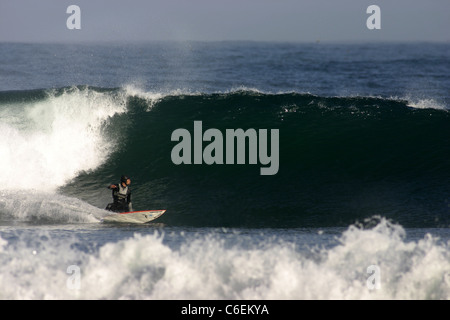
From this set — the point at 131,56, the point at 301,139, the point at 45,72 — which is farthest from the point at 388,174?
the point at 131,56

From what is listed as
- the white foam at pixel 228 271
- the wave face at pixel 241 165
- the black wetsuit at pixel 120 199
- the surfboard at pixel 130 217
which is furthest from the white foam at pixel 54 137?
the white foam at pixel 228 271

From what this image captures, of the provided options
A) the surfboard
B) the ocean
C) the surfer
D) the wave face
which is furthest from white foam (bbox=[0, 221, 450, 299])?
the wave face

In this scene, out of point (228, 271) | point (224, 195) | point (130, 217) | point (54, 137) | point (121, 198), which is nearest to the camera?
point (228, 271)

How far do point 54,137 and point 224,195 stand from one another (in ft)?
→ 17.4

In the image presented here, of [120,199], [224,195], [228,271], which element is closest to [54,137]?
[120,199]

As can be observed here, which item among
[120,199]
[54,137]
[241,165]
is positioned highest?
[54,137]

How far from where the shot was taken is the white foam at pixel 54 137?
43.5 feet

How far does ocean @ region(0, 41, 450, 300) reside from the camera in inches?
273

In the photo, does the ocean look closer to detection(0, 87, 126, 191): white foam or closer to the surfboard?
detection(0, 87, 126, 191): white foam

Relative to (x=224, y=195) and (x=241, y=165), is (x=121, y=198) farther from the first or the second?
(x=241, y=165)

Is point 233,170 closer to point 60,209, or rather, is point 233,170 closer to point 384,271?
point 60,209

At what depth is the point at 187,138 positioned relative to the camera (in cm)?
1498

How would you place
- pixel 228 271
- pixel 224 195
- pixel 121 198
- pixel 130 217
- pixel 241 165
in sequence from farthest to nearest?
pixel 241 165
pixel 224 195
pixel 121 198
pixel 130 217
pixel 228 271

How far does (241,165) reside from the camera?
1327 centimetres
